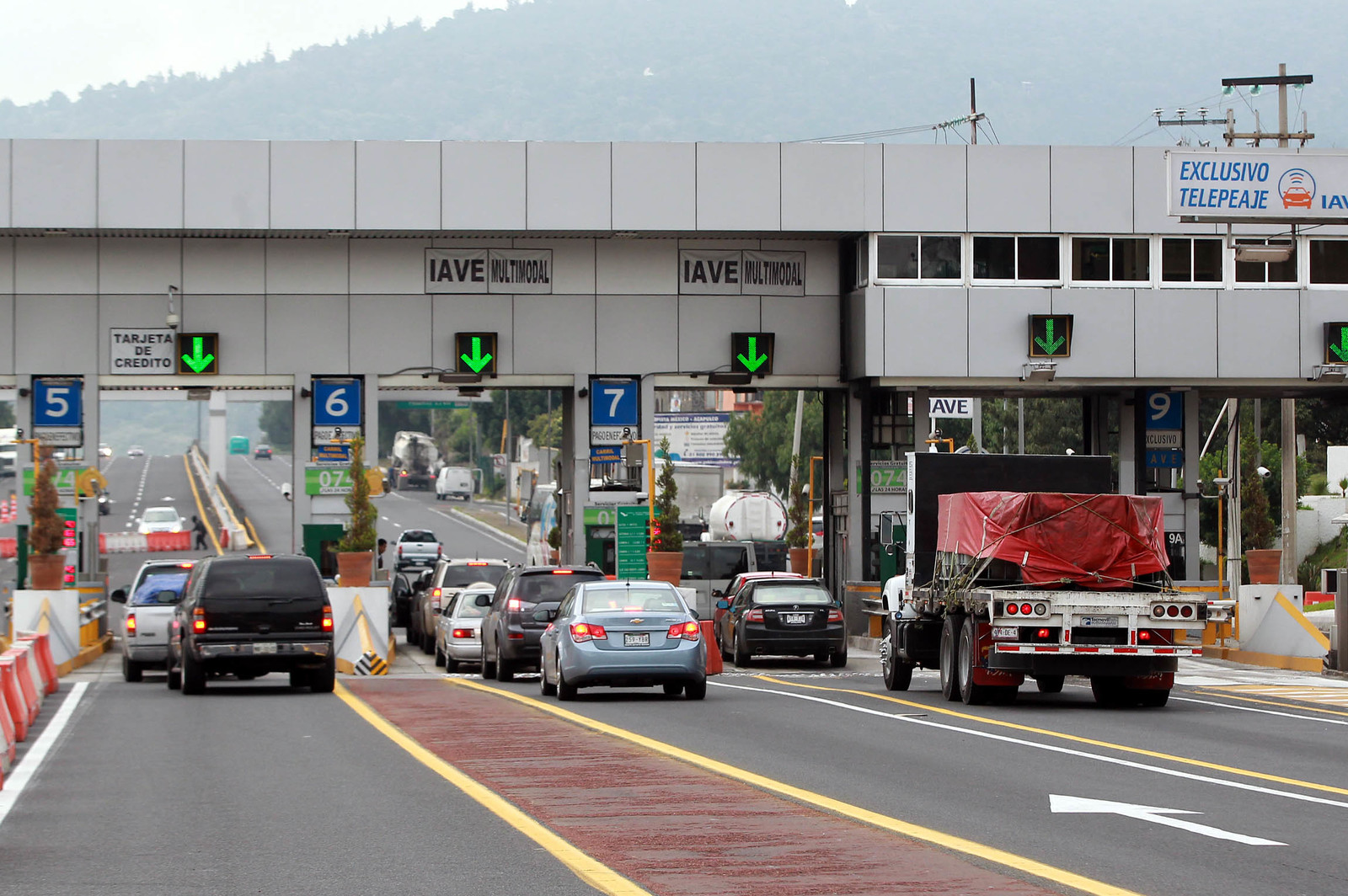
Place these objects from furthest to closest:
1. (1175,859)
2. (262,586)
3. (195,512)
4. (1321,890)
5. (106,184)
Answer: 1. (195,512)
2. (106,184)
3. (262,586)
4. (1175,859)
5. (1321,890)

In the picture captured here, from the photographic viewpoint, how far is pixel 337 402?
40094 mm

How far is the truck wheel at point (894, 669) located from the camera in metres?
24.4

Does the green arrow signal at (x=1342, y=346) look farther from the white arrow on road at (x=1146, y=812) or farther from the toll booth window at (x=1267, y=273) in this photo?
the white arrow on road at (x=1146, y=812)

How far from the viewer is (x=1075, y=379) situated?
3988 cm

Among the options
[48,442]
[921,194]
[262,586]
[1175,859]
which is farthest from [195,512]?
[1175,859]

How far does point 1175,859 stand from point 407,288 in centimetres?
3221

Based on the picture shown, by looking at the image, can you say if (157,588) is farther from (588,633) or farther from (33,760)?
(33,760)

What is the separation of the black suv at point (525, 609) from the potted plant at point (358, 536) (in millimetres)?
8773

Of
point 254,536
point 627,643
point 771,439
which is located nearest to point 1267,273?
point 627,643

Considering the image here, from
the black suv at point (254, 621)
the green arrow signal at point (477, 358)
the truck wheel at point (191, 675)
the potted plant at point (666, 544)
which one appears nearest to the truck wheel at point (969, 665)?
the black suv at point (254, 621)

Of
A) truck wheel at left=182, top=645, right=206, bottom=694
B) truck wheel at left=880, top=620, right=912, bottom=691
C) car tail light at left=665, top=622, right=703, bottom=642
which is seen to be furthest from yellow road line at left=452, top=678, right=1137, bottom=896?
truck wheel at left=182, top=645, right=206, bottom=694

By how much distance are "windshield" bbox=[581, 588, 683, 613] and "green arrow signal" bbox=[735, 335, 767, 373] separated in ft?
61.8

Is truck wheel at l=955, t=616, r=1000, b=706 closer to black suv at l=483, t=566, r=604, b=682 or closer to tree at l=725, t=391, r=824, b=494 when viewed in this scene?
black suv at l=483, t=566, r=604, b=682

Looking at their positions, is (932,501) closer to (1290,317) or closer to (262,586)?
(262,586)
